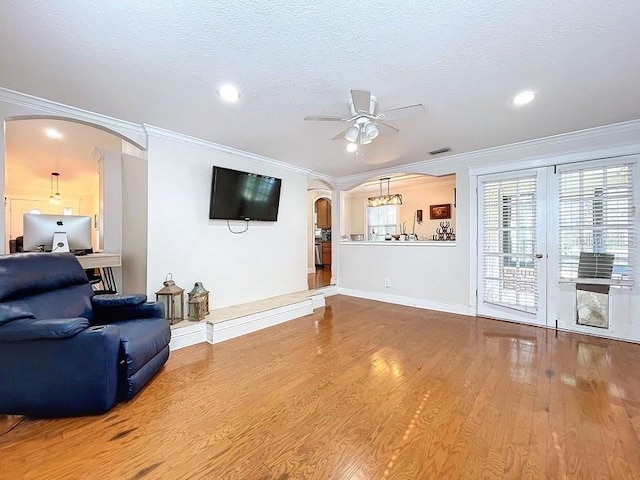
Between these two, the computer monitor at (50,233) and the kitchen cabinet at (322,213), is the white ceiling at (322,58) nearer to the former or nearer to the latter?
the computer monitor at (50,233)

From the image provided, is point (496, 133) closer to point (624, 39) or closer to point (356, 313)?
point (624, 39)

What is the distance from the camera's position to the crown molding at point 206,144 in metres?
3.28

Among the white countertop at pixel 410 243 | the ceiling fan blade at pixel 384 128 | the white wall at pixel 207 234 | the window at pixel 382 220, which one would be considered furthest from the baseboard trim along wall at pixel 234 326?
the window at pixel 382 220

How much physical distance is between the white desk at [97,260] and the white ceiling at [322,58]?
5.53ft

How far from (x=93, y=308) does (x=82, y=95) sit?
1.88m

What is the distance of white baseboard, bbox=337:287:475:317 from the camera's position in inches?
173

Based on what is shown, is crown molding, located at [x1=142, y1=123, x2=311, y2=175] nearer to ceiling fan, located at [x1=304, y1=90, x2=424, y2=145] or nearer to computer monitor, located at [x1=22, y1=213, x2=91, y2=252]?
computer monitor, located at [x1=22, y1=213, x2=91, y2=252]

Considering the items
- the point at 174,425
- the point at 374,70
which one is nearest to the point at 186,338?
the point at 174,425

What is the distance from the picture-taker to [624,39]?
5.91ft

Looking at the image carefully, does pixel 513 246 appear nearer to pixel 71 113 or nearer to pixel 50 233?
pixel 71 113

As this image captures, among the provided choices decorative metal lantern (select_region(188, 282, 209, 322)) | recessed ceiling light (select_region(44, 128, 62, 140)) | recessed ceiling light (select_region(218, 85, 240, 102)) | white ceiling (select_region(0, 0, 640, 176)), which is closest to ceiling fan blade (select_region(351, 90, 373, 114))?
white ceiling (select_region(0, 0, 640, 176))

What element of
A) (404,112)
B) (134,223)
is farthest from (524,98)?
(134,223)

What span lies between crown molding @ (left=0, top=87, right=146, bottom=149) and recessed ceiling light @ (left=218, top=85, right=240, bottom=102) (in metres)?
1.34

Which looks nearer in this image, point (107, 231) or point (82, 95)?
point (82, 95)
